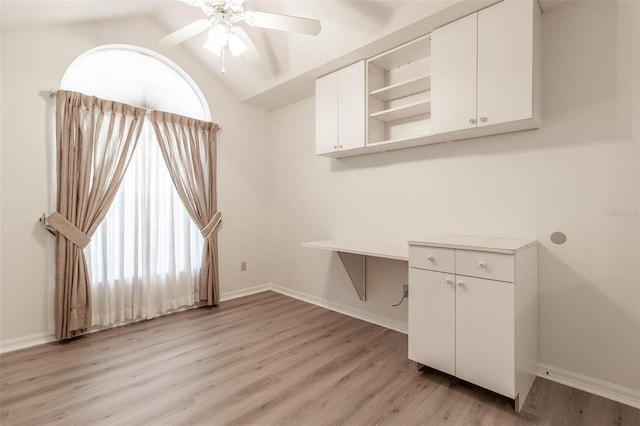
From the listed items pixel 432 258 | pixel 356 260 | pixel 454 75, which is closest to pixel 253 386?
pixel 432 258

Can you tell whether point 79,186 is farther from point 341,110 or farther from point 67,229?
point 341,110

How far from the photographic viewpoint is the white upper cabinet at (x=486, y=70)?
6.00 feet

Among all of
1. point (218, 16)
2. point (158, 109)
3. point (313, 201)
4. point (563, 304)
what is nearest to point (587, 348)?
point (563, 304)

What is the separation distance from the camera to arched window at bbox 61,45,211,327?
277cm

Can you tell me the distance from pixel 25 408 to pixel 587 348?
3311mm

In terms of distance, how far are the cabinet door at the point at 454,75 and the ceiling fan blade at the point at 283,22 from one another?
2.99 ft

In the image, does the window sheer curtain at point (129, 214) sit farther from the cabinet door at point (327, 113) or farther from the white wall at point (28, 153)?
the cabinet door at point (327, 113)

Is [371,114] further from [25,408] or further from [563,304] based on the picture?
[25,408]

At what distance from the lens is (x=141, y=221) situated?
3.00 m

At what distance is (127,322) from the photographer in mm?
2926

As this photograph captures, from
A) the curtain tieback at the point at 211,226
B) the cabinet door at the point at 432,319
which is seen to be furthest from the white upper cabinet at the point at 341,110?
the curtain tieback at the point at 211,226

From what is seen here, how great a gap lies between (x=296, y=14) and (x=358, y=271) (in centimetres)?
237

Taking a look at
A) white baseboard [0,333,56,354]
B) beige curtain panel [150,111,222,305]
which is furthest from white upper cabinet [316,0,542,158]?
white baseboard [0,333,56,354]

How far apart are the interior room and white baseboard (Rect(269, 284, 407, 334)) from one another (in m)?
0.03
